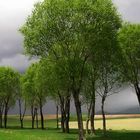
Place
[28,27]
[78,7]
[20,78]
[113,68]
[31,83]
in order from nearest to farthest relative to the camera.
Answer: [78,7]
[28,27]
[113,68]
[31,83]
[20,78]

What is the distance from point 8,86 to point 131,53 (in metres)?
62.8

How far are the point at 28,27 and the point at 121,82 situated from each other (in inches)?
1006

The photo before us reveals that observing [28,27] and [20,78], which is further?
[20,78]

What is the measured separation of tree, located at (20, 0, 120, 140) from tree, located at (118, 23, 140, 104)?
13.6 meters

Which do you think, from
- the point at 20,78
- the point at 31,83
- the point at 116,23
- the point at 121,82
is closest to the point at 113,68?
the point at 121,82

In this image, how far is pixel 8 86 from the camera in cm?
13362

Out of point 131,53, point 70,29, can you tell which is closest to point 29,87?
point 131,53

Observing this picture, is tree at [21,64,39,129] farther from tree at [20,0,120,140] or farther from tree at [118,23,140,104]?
tree at [20,0,120,140]

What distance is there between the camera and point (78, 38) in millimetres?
63156

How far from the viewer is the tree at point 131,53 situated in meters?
78.7

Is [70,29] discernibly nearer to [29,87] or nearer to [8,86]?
[29,87]

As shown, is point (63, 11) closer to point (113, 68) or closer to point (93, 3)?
point (93, 3)

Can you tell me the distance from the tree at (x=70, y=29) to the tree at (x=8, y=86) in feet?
223

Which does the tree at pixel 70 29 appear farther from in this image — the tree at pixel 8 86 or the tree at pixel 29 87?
the tree at pixel 8 86
